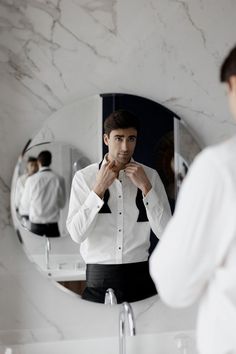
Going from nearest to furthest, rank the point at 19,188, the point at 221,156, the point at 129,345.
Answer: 1. the point at 221,156
2. the point at 19,188
3. the point at 129,345

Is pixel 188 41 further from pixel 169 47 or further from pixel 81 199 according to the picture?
pixel 81 199

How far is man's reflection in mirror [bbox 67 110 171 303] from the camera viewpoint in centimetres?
188

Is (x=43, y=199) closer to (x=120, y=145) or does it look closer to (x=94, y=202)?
(x=94, y=202)

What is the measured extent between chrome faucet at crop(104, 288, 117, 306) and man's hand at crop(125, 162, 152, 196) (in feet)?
1.12

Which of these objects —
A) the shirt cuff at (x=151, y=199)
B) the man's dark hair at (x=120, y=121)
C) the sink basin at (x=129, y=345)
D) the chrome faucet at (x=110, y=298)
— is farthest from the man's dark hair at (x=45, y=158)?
the sink basin at (x=129, y=345)

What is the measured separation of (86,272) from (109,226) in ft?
0.55

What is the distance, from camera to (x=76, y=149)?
74.1 inches

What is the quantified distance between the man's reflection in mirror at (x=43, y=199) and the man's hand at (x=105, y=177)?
0.12 metres

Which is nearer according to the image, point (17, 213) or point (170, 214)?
point (17, 213)

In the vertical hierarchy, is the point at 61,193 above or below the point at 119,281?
above

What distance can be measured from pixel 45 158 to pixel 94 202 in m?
0.21

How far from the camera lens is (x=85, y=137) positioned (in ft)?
6.20

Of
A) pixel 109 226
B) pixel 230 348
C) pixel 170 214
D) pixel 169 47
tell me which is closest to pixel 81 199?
pixel 109 226

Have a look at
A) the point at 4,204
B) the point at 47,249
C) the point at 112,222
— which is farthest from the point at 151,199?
the point at 4,204
